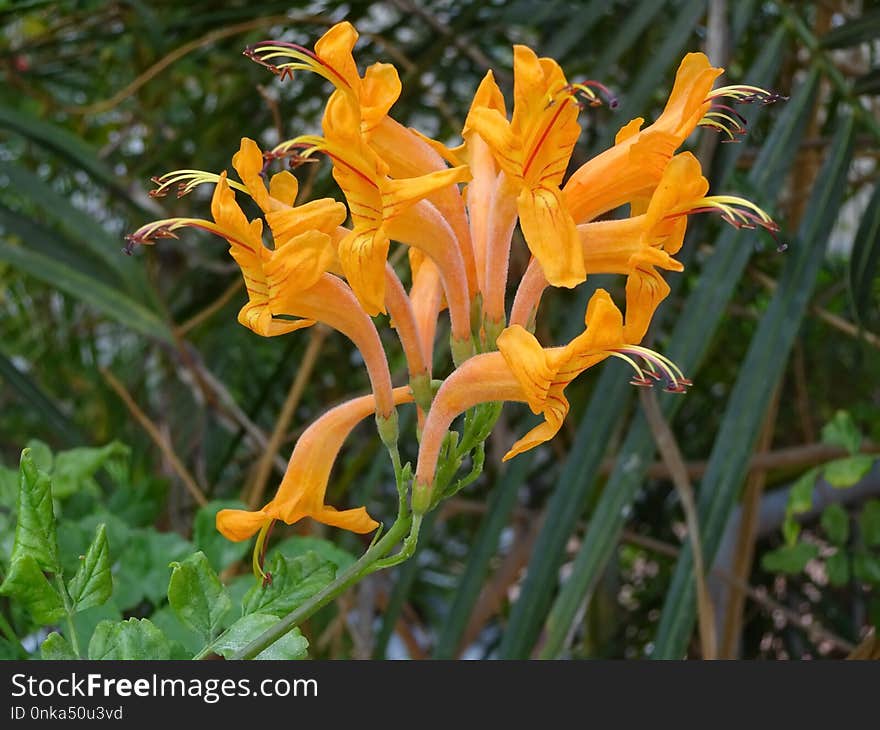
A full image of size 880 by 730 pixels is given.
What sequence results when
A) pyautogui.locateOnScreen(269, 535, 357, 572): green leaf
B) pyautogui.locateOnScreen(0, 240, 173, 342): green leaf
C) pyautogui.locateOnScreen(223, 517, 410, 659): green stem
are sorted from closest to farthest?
pyautogui.locateOnScreen(223, 517, 410, 659): green stem → pyautogui.locateOnScreen(269, 535, 357, 572): green leaf → pyautogui.locateOnScreen(0, 240, 173, 342): green leaf

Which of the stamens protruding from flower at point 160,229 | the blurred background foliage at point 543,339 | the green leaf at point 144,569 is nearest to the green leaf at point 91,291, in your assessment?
the blurred background foliage at point 543,339

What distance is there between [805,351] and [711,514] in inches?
31.6

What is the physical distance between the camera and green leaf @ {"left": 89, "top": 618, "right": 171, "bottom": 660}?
41 cm

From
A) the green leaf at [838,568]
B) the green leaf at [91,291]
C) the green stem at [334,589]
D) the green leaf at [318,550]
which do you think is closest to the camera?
the green stem at [334,589]

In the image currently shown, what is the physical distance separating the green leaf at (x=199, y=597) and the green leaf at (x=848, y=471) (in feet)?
1.58

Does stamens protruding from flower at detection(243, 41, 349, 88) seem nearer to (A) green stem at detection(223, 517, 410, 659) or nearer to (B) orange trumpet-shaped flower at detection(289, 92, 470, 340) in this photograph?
(B) orange trumpet-shaped flower at detection(289, 92, 470, 340)

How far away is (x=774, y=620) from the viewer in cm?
129

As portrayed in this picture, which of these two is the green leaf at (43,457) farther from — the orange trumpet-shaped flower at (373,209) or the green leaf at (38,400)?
the orange trumpet-shaped flower at (373,209)

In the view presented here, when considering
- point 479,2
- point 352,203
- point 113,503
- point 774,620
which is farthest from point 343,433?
point 774,620

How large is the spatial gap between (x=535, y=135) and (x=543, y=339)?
2.57ft

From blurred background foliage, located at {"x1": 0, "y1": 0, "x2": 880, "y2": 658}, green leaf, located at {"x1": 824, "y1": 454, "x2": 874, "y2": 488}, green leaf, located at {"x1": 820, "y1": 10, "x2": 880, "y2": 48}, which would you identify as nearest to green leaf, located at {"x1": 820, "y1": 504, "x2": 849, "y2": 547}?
blurred background foliage, located at {"x1": 0, "y1": 0, "x2": 880, "y2": 658}

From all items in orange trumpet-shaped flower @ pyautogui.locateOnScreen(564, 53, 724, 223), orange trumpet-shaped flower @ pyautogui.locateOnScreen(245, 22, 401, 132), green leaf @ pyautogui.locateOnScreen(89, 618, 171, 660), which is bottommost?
green leaf @ pyautogui.locateOnScreen(89, 618, 171, 660)

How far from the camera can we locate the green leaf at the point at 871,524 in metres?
0.83

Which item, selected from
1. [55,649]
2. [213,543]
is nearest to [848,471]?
[213,543]
